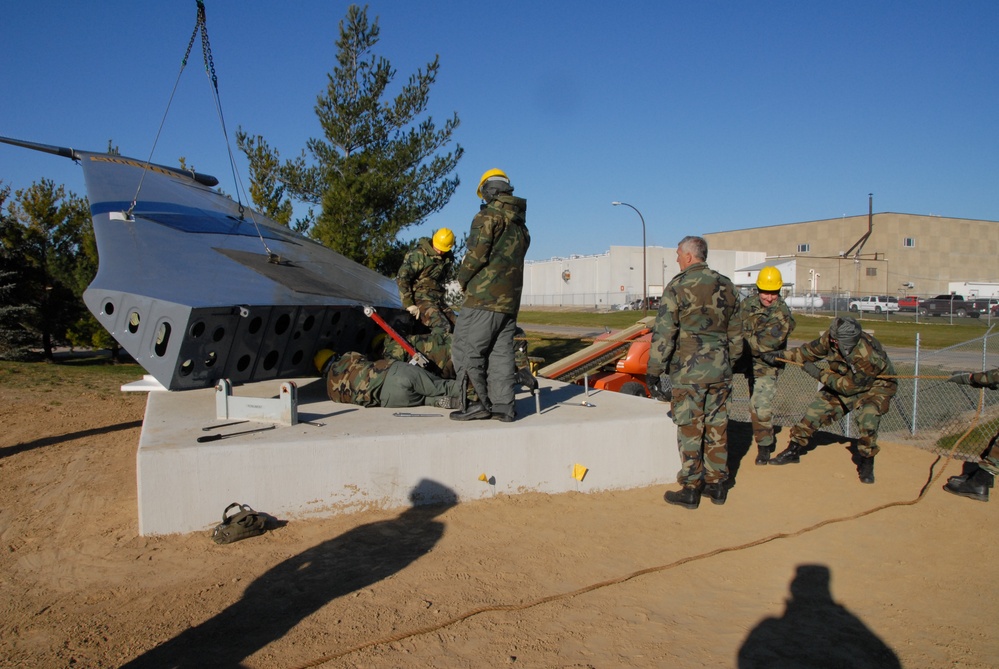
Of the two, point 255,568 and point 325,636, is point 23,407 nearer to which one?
Answer: point 255,568

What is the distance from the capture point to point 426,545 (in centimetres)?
448

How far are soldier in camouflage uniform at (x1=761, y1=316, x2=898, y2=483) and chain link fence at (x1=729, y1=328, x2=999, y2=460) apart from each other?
1.30 ft

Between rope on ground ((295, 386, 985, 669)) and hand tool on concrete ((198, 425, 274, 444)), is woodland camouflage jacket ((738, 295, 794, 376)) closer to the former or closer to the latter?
rope on ground ((295, 386, 985, 669))

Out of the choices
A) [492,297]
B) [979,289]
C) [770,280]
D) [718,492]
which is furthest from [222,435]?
[979,289]

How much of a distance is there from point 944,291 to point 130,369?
64.7 metres

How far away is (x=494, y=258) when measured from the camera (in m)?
5.48

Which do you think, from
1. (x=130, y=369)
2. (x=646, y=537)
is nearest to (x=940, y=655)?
(x=646, y=537)

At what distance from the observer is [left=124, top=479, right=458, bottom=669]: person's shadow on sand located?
318 cm

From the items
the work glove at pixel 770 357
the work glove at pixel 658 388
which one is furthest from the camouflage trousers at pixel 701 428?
the work glove at pixel 770 357

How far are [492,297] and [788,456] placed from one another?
3446 mm

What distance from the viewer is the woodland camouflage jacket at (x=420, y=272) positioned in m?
7.54

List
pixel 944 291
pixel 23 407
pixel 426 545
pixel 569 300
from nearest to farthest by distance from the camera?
pixel 426 545, pixel 23 407, pixel 944 291, pixel 569 300

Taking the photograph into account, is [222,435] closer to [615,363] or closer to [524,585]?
[524,585]

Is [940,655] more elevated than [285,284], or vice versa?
[285,284]
